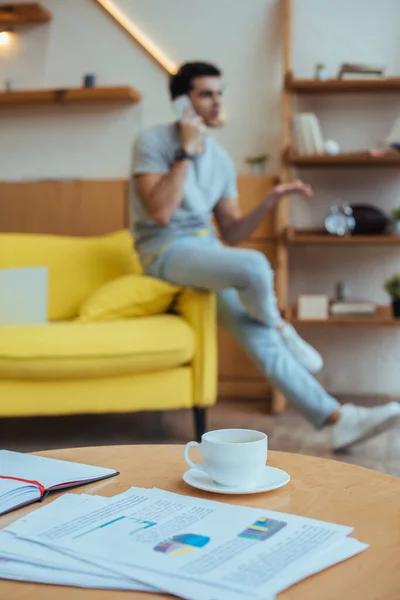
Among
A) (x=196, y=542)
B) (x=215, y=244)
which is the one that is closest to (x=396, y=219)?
(x=215, y=244)

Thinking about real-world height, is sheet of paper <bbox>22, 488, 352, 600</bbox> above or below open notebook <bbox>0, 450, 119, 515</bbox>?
above

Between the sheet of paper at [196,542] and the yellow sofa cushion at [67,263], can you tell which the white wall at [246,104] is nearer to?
the yellow sofa cushion at [67,263]

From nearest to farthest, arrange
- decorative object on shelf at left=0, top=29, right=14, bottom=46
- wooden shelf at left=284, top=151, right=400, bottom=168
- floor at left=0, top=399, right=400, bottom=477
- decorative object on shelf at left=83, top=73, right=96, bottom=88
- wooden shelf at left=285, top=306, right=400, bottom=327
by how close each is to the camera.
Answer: floor at left=0, top=399, right=400, bottom=477 < wooden shelf at left=285, top=306, right=400, bottom=327 < wooden shelf at left=284, top=151, right=400, bottom=168 < decorative object on shelf at left=83, top=73, right=96, bottom=88 < decorative object on shelf at left=0, top=29, right=14, bottom=46

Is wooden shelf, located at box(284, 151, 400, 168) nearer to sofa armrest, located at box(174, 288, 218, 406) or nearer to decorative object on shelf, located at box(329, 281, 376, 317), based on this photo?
decorative object on shelf, located at box(329, 281, 376, 317)

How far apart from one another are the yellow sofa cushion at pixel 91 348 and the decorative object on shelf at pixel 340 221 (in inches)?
46.1

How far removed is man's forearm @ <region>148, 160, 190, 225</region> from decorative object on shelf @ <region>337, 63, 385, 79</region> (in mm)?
1140

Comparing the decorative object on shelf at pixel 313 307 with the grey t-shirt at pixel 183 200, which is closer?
the grey t-shirt at pixel 183 200

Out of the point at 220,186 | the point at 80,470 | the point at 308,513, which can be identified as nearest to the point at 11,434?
the point at 220,186

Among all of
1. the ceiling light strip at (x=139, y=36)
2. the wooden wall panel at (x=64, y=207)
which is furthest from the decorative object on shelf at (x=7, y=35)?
the wooden wall panel at (x=64, y=207)

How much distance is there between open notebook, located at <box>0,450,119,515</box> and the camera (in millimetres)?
832

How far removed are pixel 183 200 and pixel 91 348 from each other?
67 centimetres

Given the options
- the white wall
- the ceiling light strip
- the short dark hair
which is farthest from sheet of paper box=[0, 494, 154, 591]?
the ceiling light strip

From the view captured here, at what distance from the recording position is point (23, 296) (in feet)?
8.27

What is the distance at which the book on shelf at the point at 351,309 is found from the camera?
10.7ft
